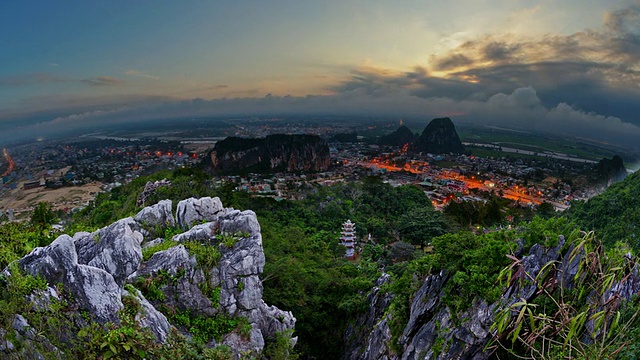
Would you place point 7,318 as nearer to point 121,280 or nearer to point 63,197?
point 121,280

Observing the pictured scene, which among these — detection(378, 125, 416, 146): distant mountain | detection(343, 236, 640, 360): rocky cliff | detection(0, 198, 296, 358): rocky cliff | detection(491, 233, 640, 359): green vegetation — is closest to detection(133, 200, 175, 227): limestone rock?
detection(0, 198, 296, 358): rocky cliff

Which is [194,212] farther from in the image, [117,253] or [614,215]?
[614,215]

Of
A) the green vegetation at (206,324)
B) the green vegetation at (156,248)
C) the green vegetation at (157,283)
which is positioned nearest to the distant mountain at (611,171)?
the green vegetation at (206,324)

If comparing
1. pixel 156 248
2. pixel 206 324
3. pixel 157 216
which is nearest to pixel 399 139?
pixel 157 216

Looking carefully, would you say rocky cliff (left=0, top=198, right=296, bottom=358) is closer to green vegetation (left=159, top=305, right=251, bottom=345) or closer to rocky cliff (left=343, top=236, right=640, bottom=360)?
green vegetation (left=159, top=305, right=251, bottom=345)

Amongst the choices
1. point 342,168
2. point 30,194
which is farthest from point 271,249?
point 342,168

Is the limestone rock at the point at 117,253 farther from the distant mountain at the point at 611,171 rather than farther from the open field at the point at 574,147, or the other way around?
the open field at the point at 574,147
